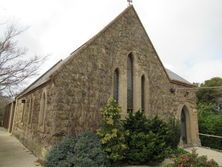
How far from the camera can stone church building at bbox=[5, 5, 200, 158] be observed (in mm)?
9906

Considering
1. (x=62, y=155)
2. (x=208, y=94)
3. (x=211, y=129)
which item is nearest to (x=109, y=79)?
(x=62, y=155)

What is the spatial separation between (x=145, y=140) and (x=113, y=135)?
1591 millimetres

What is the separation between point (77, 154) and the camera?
8602 millimetres

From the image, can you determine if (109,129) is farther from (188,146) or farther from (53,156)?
(188,146)

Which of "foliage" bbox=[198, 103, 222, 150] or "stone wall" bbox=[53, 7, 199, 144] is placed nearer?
"stone wall" bbox=[53, 7, 199, 144]

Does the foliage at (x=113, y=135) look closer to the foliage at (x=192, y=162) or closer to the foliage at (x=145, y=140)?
the foliage at (x=145, y=140)

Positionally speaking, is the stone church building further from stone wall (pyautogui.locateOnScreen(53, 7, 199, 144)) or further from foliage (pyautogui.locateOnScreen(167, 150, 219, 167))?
foliage (pyautogui.locateOnScreen(167, 150, 219, 167))

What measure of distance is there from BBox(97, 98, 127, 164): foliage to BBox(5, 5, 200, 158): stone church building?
A: 45.6 inches

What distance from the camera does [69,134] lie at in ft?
32.2

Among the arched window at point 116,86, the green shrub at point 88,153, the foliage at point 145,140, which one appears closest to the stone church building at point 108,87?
the arched window at point 116,86

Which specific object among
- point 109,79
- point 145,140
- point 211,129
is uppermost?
point 109,79

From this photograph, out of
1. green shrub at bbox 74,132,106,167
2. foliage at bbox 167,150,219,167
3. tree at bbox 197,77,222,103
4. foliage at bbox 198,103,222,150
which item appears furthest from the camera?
tree at bbox 197,77,222,103

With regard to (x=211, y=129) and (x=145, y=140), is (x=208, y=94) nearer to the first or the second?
(x=211, y=129)

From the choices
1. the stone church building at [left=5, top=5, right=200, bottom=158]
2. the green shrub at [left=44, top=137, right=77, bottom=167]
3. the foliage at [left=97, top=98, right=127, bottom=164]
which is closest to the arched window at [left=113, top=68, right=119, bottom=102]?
the stone church building at [left=5, top=5, right=200, bottom=158]
